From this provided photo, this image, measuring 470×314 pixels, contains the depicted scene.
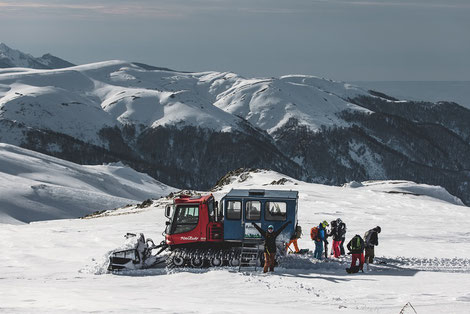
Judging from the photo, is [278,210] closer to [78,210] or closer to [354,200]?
[354,200]

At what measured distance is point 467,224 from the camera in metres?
34.6

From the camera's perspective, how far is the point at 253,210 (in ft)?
68.3

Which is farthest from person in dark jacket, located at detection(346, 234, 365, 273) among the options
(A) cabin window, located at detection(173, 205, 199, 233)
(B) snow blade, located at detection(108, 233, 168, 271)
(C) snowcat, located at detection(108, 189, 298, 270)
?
(B) snow blade, located at detection(108, 233, 168, 271)

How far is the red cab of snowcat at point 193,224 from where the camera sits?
69.0ft

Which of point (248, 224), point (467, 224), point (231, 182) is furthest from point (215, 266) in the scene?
point (231, 182)

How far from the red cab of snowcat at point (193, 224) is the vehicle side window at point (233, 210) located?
0.51 m

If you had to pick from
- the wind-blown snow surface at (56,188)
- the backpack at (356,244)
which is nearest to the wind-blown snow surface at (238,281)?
the backpack at (356,244)

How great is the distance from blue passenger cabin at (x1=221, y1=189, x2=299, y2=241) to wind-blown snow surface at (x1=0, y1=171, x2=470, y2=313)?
1.42m

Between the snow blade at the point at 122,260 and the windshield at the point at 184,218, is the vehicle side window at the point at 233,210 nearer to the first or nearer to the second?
the windshield at the point at 184,218

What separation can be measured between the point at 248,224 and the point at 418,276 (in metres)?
6.09

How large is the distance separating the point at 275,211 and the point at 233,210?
1.53 metres

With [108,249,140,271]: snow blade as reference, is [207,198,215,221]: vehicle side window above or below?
above

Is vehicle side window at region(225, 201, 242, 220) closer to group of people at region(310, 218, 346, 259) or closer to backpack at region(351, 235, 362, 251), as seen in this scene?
group of people at region(310, 218, 346, 259)

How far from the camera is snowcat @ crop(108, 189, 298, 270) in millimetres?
20594
